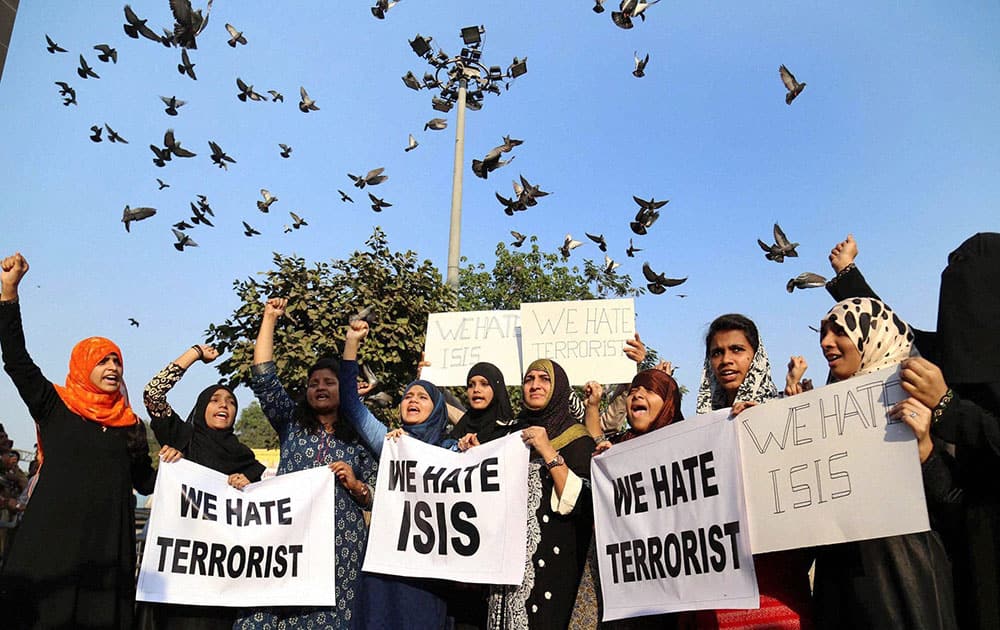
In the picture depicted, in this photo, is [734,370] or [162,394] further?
[162,394]

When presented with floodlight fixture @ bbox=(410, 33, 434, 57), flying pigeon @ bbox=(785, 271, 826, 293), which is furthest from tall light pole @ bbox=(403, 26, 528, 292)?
flying pigeon @ bbox=(785, 271, 826, 293)

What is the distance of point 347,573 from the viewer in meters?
4.37

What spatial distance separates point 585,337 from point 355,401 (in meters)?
3.08

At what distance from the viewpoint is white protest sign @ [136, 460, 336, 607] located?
431 cm

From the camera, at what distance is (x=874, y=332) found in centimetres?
287

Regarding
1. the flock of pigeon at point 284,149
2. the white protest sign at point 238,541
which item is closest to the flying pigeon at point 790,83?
the flock of pigeon at point 284,149

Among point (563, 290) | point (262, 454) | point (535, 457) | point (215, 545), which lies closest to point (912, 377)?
point (535, 457)

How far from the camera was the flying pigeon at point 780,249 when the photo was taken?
6312 millimetres

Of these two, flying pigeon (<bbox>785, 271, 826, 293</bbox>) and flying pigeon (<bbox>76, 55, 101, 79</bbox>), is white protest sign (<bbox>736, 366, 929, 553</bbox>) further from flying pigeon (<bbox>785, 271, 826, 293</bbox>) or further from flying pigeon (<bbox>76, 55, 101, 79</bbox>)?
flying pigeon (<bbox>76, 55, 101, 79</bbox>)

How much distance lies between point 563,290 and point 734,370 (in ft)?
61.1

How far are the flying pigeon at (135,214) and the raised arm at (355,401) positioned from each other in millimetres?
4135

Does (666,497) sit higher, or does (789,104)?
(789,104)

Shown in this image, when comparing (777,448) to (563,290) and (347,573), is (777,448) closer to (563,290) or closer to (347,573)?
(347,573)

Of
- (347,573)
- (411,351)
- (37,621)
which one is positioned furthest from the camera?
(411,351)
